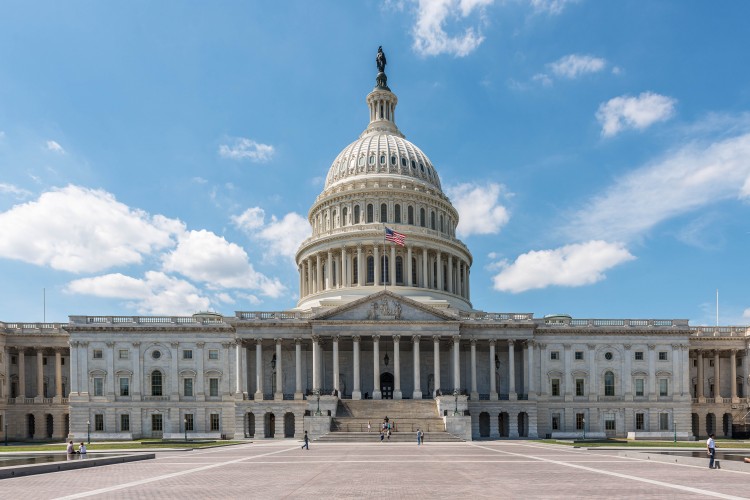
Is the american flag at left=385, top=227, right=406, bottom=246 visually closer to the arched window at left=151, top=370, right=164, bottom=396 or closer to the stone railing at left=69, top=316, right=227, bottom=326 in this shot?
the stone railing at left=69, top=316, right=227, bottom=326

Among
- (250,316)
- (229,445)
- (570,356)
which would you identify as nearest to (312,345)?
(250,316)

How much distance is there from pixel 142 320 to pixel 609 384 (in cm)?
6290

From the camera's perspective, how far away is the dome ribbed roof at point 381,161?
4085 inches

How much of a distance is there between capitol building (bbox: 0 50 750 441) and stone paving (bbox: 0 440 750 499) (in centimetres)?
3604

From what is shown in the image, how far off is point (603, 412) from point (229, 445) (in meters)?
49.7

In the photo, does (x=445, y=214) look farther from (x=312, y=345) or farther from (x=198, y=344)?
(x=198, y=344)

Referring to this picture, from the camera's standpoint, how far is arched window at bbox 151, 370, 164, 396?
82.0m

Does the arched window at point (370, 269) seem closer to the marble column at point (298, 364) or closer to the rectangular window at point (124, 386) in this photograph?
the marble column at point (298, 364)

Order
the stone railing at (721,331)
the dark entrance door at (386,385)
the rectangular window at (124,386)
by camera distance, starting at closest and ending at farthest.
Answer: the rectangular window at (124,386) → the dark entrance door at (386,385) → the stone railing at (721,331)

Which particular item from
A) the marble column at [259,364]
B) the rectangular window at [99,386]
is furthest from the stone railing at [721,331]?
the rectangular window at [99,386]

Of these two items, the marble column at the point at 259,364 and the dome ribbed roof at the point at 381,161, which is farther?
the dome ribbed roof at the point at 381,161

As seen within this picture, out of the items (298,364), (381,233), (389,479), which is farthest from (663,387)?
(389,479)

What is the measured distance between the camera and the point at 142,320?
272ft

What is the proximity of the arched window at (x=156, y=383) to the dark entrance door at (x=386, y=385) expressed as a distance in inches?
1141
